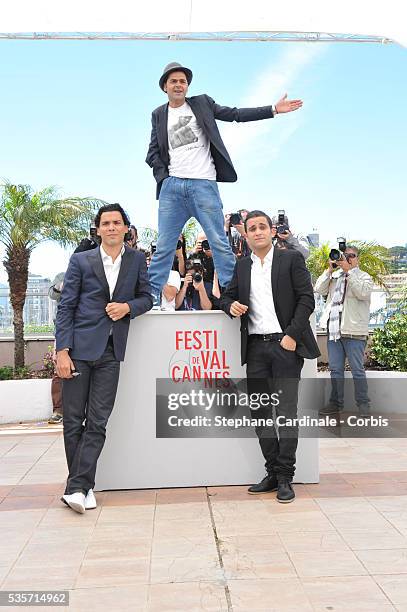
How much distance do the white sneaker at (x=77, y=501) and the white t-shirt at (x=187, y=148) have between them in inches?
94.9

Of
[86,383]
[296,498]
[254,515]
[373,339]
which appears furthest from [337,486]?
[373,339]

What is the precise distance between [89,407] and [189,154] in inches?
79.6

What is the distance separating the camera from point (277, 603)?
300 cm

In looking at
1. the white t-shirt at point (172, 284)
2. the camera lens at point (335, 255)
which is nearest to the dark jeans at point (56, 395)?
the white t-shirt at point (172, 284)

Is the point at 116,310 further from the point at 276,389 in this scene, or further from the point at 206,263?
the point at 206,263

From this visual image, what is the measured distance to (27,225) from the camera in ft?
35.0

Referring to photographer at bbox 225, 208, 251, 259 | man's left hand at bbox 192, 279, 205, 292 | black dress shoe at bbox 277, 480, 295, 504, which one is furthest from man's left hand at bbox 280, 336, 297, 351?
photographer at bbox 225, 208, 251, 259

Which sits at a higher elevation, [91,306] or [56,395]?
[91,306]

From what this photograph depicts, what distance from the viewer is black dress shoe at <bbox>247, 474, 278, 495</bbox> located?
4.75m

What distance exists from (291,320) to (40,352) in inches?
253

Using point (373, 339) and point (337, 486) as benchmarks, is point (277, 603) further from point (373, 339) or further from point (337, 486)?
point (373, 339)

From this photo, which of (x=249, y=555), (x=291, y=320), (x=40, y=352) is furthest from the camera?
(x=40, y=352)

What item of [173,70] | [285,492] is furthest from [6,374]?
[285,492]

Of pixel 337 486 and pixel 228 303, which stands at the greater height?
pixel 228 303
